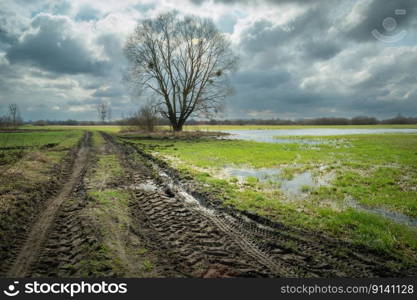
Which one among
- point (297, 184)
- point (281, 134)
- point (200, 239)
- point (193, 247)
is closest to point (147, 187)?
point (200, 239)

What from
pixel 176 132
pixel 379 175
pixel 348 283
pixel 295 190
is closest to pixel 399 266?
pixel 348 283

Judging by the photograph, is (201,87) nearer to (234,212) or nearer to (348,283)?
(234,212)

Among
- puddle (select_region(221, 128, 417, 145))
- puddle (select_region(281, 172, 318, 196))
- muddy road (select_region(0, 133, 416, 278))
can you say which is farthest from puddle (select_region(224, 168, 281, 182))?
puddle (select_region(221, 128, 417, 145))

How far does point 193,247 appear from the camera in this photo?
3.79 m

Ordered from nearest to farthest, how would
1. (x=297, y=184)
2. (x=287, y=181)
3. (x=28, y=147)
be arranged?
(x=297, y=184) → (x=287, y=181) → (x=28, y=147)

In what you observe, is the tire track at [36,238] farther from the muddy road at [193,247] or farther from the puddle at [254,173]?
the puddle at [254,173]

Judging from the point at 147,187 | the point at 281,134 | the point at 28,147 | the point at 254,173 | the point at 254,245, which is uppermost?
the point at 281,134

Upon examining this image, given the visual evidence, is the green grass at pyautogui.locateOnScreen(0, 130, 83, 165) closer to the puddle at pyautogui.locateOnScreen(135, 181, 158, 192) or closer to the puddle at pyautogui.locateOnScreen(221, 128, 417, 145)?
the puddle at pyautogui.locateOnScreen(135, 181, 158, 192)

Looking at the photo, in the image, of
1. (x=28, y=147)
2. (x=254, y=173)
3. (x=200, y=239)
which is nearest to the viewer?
(x=200, y=239)

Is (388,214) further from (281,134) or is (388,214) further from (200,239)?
(281,134)

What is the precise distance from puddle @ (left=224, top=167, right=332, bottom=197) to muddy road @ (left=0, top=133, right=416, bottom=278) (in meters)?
3.07

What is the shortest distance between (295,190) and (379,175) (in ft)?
15.8

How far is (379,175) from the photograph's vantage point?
30.4 ft

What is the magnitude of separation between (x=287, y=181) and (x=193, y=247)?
19.9 feet
